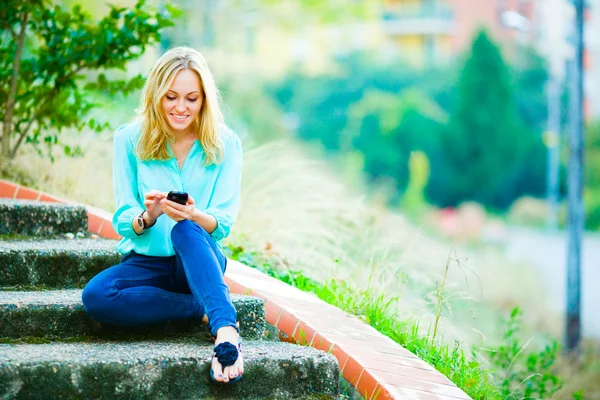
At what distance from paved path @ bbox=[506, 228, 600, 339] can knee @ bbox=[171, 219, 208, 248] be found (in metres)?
8.71

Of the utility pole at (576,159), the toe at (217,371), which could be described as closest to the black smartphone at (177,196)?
the toe at (217,371)

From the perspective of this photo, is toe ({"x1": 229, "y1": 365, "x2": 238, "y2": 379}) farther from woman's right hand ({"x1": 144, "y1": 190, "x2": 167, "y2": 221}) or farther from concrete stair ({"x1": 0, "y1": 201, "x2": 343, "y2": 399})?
woman's right hand ({"x1": 144, "y1": 190, "x2": 167, "y2": 221})

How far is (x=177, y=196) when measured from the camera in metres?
2.94

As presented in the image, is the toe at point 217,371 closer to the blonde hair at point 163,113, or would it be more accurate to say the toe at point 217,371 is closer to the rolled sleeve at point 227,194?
the rolled sleeve at point 227,194

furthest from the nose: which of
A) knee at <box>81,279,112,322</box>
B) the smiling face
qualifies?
knee at <box>81,279,112,322</box>

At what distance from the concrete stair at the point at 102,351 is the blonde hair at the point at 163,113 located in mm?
640

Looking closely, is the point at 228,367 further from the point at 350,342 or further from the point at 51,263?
the point at 51,263

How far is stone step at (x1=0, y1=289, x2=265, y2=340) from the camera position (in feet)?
10.0

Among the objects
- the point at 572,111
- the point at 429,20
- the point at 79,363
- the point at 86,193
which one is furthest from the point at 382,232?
the point at 429,20

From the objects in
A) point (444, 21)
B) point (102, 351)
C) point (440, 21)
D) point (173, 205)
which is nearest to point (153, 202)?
point (173, 205)

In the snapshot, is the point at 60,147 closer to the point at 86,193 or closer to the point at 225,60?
the point at 86,193

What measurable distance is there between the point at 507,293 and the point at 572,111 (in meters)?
3.18

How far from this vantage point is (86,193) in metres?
5.16

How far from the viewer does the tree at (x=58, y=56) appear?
505cm
